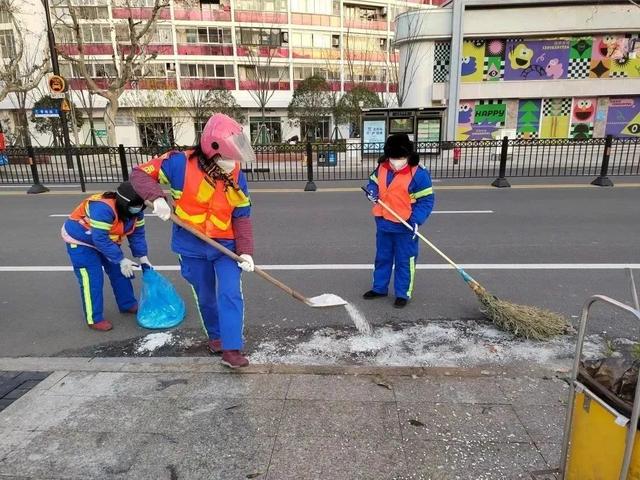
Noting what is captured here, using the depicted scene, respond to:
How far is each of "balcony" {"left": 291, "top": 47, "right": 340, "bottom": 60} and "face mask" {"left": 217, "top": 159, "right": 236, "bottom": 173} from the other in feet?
135

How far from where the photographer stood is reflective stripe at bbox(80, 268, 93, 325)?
3.98m

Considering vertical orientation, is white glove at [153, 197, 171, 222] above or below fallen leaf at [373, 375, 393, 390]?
above

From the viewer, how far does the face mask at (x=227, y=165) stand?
307 cm

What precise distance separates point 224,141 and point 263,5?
42278 millimetres

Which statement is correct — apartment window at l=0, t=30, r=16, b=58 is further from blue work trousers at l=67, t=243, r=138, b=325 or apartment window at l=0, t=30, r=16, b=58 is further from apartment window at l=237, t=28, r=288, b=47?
blue work trousers at l=67, t=243, r=138, b=325

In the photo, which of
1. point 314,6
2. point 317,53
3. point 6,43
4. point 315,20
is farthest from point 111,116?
point 314,6

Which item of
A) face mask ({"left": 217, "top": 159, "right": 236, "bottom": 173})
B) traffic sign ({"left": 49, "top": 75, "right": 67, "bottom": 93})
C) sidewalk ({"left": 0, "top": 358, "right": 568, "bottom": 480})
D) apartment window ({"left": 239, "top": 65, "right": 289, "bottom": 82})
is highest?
apartment window ({"left": 239, "top": 65, "right": 289, "bottom": 82})

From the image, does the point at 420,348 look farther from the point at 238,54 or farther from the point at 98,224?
the point at 238,54

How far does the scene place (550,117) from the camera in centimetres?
2141

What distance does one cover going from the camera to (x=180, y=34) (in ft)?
126

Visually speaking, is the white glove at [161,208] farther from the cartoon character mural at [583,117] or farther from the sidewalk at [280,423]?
the cartoon character mural at [583,117]

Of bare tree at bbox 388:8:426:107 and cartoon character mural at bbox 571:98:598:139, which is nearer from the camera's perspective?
bare tree at bbox 388:8:426:107

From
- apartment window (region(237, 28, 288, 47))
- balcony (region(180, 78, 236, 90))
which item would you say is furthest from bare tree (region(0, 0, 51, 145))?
apartment window (region(237, 28, 288, 47))

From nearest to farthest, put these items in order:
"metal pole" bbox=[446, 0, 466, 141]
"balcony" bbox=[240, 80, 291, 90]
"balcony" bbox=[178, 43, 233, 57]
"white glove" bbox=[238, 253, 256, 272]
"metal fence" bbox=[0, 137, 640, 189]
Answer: "white glove" bbox=[238, 253, 256, 272]
"metal fence" bbox=[0, 137, 640, 189]
"metal pole" bbox=[446, 0, 466, 141]
"balcony" bbox=[178, 43, 233, 57]
"balcony" bbox=[240, 80, 291, 90]
